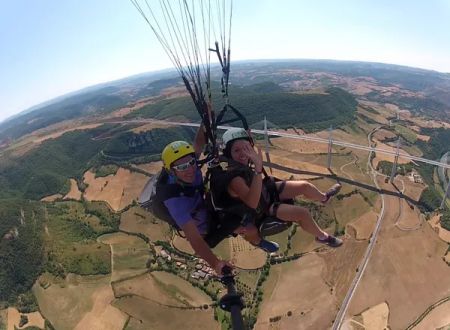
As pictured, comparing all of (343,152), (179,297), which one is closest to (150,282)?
(179,297)

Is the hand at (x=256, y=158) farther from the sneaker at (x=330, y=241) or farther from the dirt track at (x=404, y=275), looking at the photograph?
the dirt track at (x=404, y=275)

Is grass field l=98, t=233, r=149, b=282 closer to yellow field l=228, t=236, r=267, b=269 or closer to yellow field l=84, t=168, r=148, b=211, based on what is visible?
yellow field l=84, t=168, r=148, b=211

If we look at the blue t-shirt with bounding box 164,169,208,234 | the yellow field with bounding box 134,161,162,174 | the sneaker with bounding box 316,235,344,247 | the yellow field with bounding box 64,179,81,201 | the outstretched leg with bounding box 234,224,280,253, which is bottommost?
the yellow field with bounding box 64,179,81,201

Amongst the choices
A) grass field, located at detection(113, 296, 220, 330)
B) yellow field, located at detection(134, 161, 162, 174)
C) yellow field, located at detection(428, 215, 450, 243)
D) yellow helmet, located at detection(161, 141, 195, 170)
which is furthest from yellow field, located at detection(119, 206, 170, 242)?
yellow helmet, located at detection(161, 141, 195, 170)

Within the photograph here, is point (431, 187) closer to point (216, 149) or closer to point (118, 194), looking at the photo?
point (118, 194)

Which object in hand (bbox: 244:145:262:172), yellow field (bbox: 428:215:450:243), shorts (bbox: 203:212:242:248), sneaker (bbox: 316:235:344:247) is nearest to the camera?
hand (bbox: 244:145:262:172)

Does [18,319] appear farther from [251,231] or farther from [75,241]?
[251,231]

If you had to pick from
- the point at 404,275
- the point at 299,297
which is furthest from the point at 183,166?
the point at 404,275

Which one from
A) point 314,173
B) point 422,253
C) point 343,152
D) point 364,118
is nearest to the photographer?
point 422,253

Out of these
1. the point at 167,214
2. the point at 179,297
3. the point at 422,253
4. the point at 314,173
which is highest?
the point at 167,214
